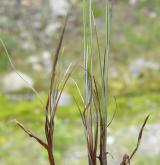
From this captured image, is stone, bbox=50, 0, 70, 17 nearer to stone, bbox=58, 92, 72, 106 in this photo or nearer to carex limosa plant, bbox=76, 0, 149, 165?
stone, bbox=58, 92, 72, 106

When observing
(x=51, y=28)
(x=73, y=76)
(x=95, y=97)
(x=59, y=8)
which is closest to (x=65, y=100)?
(x=73, y=76)

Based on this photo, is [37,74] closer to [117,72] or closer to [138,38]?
[117,72]

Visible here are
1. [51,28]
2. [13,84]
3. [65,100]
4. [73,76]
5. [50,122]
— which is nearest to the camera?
[50,122]

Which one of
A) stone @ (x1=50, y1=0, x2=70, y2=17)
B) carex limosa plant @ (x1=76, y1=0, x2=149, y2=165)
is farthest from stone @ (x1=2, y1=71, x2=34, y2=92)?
carex limosa plant @ (x1=76, y1=0, x2=149, y2=165)

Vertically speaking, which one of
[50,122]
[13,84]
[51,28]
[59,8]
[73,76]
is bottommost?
[50,122]

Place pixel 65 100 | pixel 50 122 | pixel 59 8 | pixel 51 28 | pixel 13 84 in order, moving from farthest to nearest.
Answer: pixel 59 8 → pixel 51 28 → pixel 13 84 → pixel 65 100 → pixel 50 122

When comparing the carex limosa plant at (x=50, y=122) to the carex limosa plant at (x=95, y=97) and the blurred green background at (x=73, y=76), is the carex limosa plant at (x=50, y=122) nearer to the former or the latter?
the carex limosa plant at (x=95, y=97)

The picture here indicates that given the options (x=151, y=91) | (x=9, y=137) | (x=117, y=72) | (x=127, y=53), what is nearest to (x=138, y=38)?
(x=127, y=53)

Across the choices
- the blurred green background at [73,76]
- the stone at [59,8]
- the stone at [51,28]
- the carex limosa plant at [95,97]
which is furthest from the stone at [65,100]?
the carex limosa plant at [95,97]

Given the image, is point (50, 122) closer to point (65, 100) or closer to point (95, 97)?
point (95, 97)
